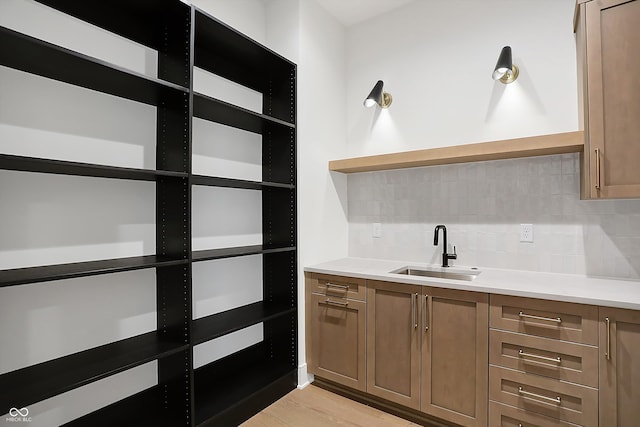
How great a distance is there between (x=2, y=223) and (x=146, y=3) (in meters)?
1.24

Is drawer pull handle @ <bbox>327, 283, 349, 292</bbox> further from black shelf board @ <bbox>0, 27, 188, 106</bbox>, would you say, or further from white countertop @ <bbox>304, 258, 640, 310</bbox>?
black shelf board @ <bbox>0, 27, 188, 106</bbox>

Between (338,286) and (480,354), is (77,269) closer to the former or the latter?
(338,286)

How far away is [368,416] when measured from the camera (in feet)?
7.00

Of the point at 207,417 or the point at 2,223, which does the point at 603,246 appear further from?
the point at 2,223

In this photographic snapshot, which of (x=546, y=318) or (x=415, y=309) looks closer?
(x=546, y=318)

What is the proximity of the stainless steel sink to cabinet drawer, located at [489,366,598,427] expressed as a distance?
25.5 inches

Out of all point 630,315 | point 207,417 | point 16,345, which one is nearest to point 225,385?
point 207,417

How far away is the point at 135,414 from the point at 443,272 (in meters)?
2.06

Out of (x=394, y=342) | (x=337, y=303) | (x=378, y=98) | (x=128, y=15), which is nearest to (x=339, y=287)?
(x=337, y=303)

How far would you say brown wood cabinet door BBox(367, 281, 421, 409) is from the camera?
2.04 meters

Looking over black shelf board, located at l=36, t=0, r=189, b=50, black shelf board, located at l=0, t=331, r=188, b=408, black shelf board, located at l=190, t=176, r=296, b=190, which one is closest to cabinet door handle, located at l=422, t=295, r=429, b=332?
black shelf board, located at l=190, t=176, r=296, b=190

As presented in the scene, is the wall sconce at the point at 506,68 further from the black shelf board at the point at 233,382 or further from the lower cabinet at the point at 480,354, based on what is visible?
the black shelf board at the point at 233,382

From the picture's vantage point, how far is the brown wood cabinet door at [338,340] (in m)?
2.25

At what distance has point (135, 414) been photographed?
178 centimetres
